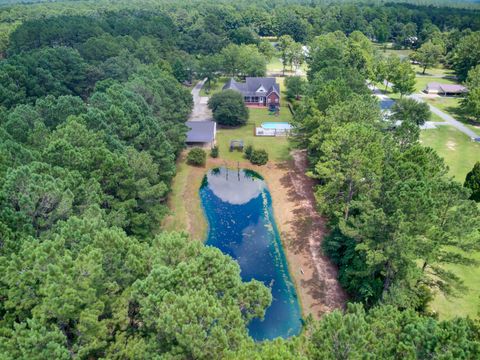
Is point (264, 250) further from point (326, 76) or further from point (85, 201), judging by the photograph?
point (326, 76)

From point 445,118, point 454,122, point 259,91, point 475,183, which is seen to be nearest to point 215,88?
point 259,91

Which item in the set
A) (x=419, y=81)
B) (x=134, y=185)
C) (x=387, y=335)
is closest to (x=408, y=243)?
(x=387, y=335)

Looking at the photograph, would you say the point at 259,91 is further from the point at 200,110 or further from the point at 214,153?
the point at 214,153

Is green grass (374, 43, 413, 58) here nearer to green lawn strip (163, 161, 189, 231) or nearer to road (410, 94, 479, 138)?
road (410, 94, 479, 138)

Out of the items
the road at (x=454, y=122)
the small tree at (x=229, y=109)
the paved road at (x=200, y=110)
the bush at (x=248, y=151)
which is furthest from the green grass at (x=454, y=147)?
the paved road at (x=200, y=110)

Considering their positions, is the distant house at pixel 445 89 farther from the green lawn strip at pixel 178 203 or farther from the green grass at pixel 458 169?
the green lawn strip at pixel 178 203

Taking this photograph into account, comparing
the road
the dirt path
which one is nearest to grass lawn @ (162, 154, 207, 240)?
the dirt path
